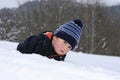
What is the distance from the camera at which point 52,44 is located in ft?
9.50

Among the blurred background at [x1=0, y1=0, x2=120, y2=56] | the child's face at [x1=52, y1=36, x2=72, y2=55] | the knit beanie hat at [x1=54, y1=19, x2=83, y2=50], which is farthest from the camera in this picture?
the blurred background at [x1=0, y1=0, x2=120, y2=56]

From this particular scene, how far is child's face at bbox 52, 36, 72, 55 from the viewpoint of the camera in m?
2.82

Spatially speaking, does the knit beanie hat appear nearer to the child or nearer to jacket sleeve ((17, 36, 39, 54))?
the child

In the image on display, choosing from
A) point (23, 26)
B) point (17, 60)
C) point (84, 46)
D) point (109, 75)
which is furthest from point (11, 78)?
point (23, 26)

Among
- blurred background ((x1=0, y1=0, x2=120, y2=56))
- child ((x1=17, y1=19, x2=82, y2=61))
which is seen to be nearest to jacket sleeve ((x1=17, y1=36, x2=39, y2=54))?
child ((x1=17, y1=19, x2=82, y2=61))

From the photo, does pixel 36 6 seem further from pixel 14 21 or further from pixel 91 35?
pixel 91 35

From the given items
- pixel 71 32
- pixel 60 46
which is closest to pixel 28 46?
pixel 60 46

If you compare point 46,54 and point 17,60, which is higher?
point 17,60

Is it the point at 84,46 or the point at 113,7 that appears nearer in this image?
the point at 84,46

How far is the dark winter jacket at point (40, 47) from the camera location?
2.83 m

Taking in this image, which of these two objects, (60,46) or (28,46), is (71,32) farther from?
(28,46)

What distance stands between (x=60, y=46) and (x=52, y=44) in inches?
3.4

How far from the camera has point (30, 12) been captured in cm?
2731

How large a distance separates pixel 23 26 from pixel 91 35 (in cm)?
483
